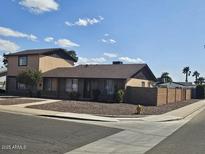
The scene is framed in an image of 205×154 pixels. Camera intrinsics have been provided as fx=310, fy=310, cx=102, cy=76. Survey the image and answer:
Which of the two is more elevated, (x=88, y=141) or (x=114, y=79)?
(x=114, y=79)

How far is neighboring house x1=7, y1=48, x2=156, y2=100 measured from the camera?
33500 mm

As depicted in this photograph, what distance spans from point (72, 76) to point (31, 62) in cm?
641

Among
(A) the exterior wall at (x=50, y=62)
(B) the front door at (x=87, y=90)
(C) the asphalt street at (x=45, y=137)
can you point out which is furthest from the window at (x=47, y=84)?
(C) the asphalt street at (x=45, y=137)

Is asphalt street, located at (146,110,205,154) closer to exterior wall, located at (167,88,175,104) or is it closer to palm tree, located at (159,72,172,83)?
exterior wall, located at (167,88,175,104)

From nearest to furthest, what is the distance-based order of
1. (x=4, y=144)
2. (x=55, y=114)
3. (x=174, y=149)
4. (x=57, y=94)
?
(x=4, y=144), (x=174, y=149), (x=55, y=114), (x=57, y=94)

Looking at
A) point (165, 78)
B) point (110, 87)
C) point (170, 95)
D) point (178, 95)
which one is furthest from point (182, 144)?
point (165, 78)

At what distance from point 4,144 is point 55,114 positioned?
9543 millimetres

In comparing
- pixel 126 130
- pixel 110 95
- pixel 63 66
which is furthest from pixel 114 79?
pixel 126 130

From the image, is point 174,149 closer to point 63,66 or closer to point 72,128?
point 72,128

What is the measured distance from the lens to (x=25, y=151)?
875 centimetres

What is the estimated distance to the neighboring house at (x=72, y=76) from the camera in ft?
110

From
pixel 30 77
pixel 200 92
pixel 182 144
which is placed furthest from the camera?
pixel 200 92

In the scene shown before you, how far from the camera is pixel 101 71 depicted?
35906 mm

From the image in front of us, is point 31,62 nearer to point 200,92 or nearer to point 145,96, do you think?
point 145,96
